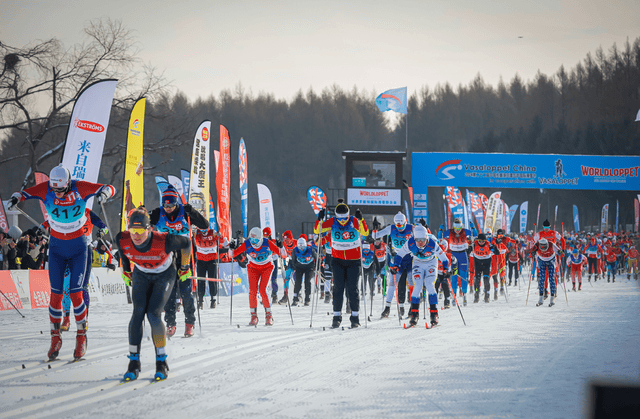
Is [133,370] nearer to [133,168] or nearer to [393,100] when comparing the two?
[133,168]

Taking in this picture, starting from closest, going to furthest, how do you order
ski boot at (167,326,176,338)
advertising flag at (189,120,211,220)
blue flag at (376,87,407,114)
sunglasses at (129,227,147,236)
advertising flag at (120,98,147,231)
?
1. sunglasses at (129,227,147,236)
2. ski boot at (167,326,176,338)
3. advertising flag at (120,98,147,231)
4. advertising flag at (189,120,211,220)
5. blue flag at (376,87,407,114)

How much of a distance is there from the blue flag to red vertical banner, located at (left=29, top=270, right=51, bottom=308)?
61.9 feet

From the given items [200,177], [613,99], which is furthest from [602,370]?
[613,99]

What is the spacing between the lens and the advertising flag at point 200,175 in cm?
1499

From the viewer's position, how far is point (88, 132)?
12117mm

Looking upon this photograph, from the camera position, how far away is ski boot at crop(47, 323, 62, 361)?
257 inches

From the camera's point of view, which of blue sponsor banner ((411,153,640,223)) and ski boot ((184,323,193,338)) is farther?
blue sponsor banner ((411,153,640,223))

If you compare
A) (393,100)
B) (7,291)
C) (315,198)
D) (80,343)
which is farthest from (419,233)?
(393,100)

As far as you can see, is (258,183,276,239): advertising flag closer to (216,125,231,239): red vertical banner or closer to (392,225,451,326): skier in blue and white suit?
(216,125,231,239): red vertical banner

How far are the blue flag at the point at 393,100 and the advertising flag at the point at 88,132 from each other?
18370mm

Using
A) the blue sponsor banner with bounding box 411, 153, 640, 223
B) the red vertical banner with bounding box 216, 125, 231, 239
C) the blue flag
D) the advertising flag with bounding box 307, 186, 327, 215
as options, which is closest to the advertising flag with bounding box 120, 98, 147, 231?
the red vertical banner with bounding box 216, 125, 231, 239

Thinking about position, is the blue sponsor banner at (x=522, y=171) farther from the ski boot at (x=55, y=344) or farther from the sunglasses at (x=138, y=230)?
the sunglasses at (x=138, y=230)

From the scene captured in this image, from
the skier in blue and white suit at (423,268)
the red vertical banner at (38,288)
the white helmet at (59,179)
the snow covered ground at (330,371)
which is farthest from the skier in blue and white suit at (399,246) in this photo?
the red vertical banner at (38,288)

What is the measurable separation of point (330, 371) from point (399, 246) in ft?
20.7
